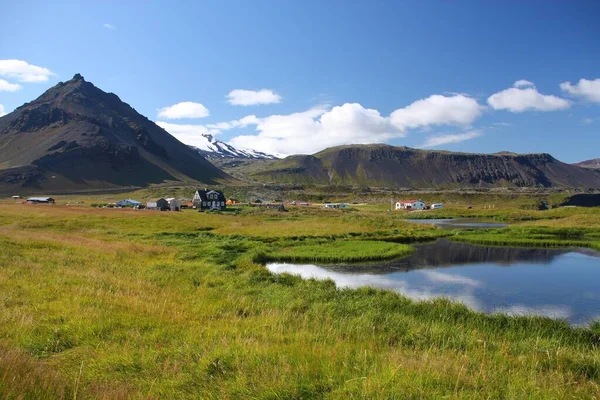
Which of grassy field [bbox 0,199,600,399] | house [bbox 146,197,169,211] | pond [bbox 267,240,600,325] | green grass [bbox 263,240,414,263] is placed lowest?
pond [bbox 267,240,600,325]

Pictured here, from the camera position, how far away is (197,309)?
44.2 ft

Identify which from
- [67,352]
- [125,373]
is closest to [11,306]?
[67,352]

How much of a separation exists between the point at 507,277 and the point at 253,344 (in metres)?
29.1

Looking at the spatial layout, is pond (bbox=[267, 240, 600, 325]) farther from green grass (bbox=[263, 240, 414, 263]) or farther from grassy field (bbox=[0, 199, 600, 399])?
grassy field (bbox=[0, 199, 600, 399])

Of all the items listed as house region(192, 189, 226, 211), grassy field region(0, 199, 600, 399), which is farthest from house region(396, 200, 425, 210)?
grassy field region(0, 199, 600, 399)

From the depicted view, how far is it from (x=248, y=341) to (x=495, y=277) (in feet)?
93.2

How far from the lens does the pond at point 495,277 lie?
75.8 feet

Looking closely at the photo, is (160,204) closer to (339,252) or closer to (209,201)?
(209,201)

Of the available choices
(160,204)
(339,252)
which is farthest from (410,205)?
(339,252)

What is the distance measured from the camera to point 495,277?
31.6 metres

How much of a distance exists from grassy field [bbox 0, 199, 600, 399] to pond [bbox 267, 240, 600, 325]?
5736mm

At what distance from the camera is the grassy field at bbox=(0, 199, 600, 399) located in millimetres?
6922

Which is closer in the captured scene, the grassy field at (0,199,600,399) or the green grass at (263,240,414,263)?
the grassy field at (0,199,600,399)

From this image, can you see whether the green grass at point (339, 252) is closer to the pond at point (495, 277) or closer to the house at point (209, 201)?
the pond at point (495, 277)
